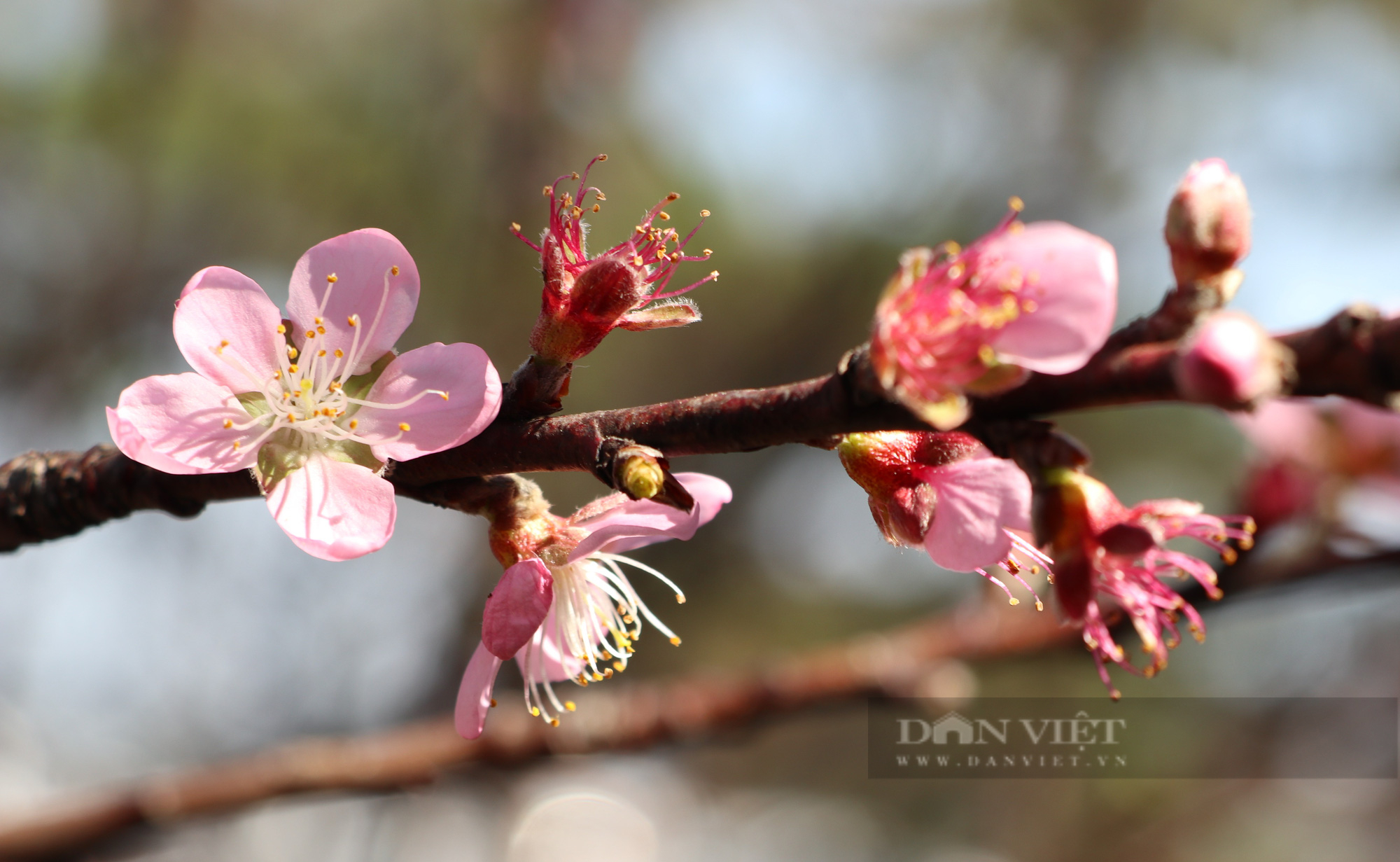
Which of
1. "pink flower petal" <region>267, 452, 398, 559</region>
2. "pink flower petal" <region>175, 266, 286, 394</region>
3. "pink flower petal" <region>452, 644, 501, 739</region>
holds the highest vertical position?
"pink flower petal" <region>175, 266, 286, 394</region>

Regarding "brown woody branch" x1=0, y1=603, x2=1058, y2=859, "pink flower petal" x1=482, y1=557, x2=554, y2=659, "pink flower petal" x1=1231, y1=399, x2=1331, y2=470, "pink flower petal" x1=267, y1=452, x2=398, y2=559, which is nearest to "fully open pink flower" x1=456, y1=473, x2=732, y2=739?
"pink flower petal" x1=482, y1=557, x2=554, y2=659

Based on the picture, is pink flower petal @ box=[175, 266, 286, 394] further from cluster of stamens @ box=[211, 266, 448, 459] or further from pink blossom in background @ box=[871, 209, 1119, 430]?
pink blossom in background @ box=[871, 209, 1119, 430]

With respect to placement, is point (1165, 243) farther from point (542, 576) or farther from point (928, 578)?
point (928, 578)

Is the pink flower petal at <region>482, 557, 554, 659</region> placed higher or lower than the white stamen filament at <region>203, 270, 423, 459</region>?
lower

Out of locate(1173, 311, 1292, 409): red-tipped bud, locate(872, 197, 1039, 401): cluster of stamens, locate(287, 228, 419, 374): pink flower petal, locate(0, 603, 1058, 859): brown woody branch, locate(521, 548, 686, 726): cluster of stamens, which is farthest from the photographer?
locate(0, 603, 1058, 859): brown woody branch

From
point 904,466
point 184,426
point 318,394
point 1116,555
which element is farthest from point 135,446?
point 1116,555

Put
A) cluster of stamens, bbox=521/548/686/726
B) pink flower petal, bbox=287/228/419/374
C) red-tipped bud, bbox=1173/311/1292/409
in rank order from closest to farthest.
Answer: red-tipped bud, bbox=1173/311/1292/409 → pink flower petal, bbox=287/228/419/374 → cluster of stamens, bbox=521/548/686/726

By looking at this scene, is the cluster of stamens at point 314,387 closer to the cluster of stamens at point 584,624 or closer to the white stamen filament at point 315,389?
the white stamen filament at point 315,389
